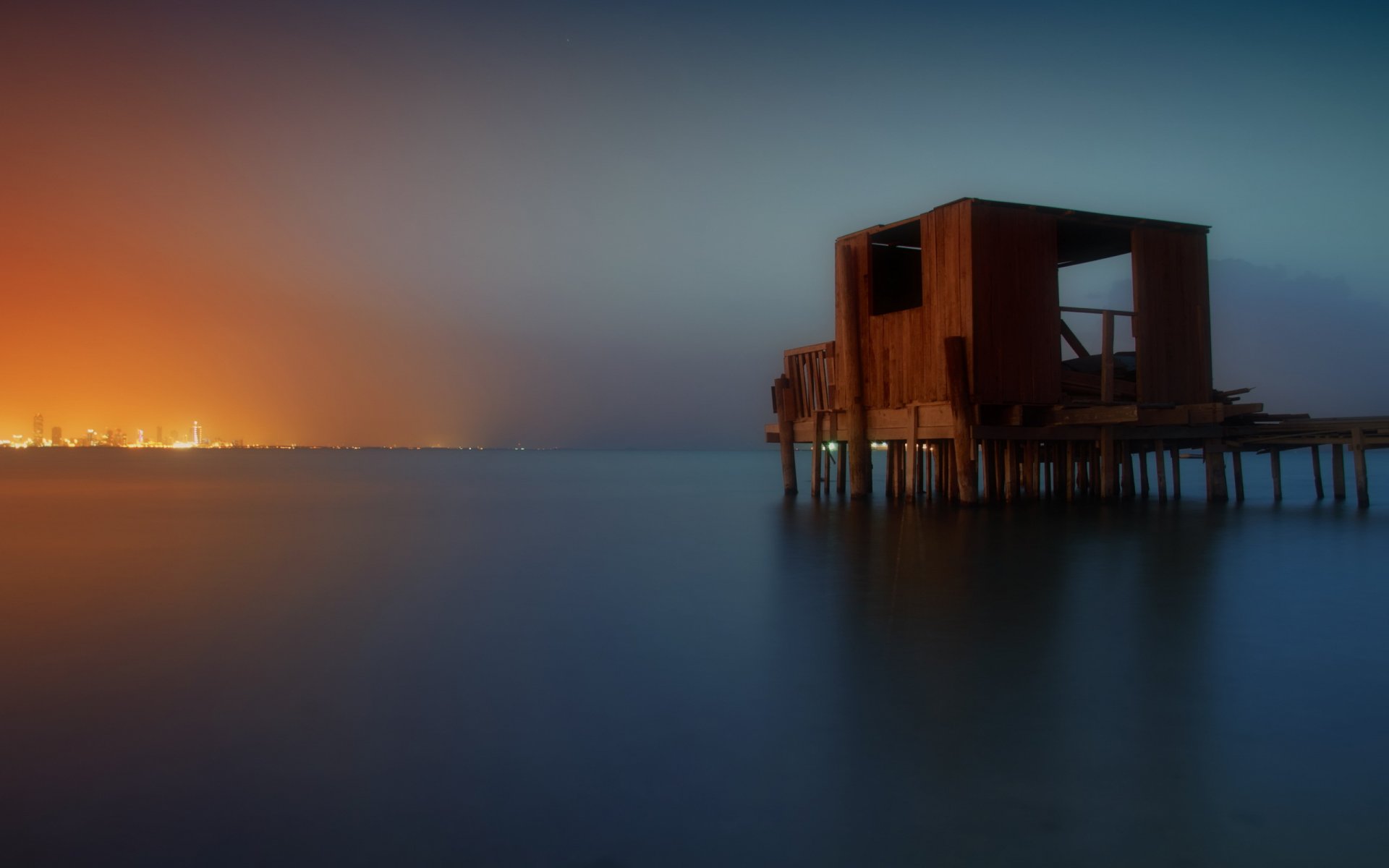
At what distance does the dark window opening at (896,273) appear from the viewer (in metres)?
18.8

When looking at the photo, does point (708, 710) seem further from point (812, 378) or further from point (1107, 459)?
point (812, 378)

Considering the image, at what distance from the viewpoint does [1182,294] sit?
17.5 meters

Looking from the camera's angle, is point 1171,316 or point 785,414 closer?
point 1171,316

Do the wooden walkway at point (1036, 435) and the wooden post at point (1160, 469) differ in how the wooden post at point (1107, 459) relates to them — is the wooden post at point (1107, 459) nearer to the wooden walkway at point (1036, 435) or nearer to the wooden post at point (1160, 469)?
the wooden walkway at point (1036, 435)

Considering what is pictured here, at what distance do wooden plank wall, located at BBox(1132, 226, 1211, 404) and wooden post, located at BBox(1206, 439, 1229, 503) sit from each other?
1.32 m

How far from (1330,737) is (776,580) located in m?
5.73

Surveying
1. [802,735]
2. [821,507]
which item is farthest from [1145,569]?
[821,507]

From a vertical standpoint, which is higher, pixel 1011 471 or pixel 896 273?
pixel 896 273

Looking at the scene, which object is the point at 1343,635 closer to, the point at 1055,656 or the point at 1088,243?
the point at 1055,656

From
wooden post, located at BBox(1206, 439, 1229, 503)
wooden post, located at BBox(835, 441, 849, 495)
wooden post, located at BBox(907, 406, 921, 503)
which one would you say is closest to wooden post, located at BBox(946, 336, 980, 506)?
wooden post, located at BBox(907, 406, 921, 503)

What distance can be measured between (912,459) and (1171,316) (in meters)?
4.96

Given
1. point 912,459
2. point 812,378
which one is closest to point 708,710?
point 912,459

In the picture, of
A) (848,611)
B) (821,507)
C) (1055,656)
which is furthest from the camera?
(821,507)

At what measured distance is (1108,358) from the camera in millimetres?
16016
